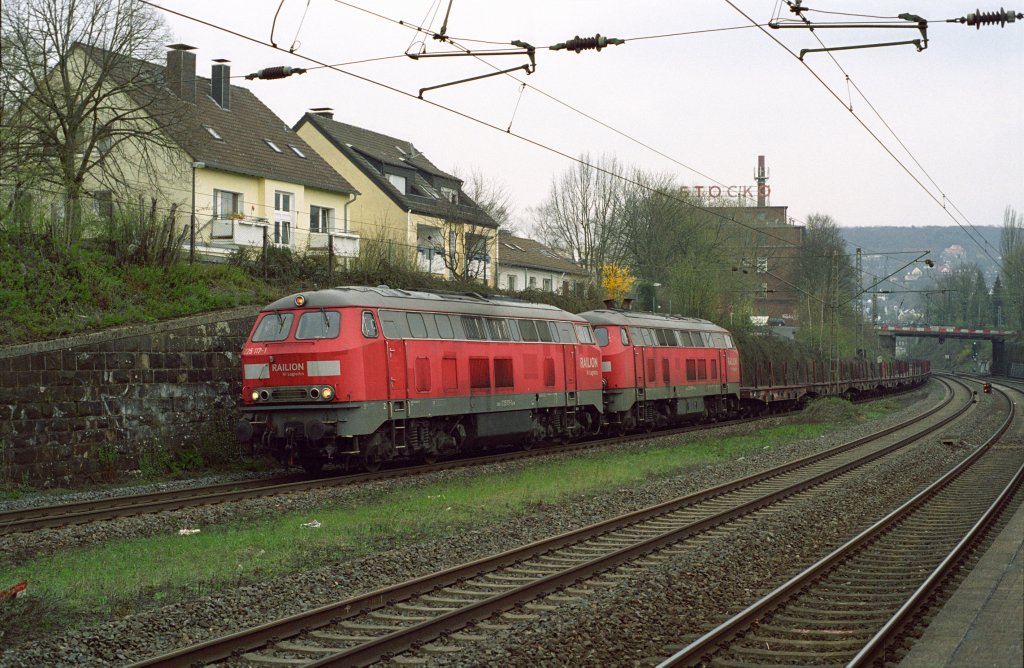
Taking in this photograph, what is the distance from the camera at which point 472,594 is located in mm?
9969

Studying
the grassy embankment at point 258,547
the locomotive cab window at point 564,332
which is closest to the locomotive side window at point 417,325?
the grassy embankment at point 258,547

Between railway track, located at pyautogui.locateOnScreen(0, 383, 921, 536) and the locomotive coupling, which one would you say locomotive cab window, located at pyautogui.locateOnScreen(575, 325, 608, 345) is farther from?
the locomotive coupling

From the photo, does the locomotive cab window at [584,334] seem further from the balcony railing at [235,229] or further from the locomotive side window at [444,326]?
the balcony railing at [235,229]

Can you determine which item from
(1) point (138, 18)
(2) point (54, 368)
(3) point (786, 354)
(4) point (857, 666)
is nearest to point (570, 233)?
(3) point (786, 354)

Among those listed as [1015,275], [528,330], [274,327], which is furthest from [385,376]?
[1015,275]

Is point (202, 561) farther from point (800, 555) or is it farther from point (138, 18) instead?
point (138, 18)

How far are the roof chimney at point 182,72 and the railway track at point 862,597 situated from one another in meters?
35.6

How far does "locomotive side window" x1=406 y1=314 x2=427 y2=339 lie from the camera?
19.8 metres

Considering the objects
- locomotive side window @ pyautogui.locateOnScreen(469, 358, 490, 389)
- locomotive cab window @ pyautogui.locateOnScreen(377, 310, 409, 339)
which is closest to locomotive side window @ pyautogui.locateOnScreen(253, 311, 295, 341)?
locomotive cab window @ pyautogui.locateOnScreen(377, 310, 409, 339)

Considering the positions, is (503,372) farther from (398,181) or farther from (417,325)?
(398,181)

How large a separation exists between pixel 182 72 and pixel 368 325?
28984 mm

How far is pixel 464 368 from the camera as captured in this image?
21328 millimetres

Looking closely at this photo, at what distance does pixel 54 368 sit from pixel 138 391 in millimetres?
1875

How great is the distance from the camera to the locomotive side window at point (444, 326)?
815 inches
